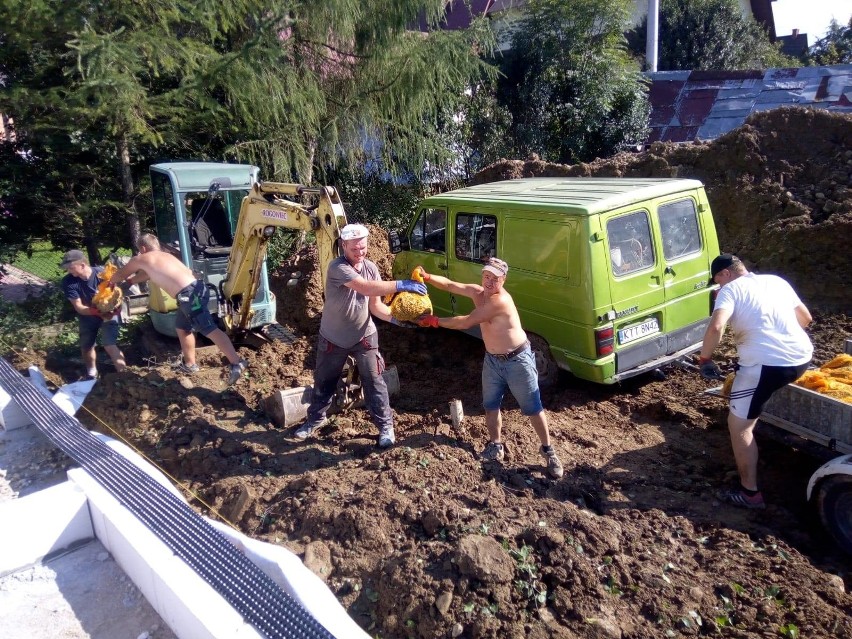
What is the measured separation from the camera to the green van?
5.79m

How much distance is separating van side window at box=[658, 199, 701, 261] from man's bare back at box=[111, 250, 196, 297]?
4933 millimetres

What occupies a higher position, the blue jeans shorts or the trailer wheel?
the blue jeans shorts

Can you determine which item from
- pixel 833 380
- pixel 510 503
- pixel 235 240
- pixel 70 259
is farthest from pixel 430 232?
pixel 833 380

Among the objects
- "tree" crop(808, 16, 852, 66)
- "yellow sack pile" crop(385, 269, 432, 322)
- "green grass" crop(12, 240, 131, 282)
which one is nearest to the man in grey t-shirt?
"yellow sack pile" crop(385, 269, 432, 322)

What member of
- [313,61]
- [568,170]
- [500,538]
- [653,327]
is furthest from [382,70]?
[500,538]

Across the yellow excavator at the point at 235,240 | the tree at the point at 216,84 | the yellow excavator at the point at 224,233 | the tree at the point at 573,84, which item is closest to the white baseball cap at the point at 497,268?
the yellow excavator at the point at 235,240

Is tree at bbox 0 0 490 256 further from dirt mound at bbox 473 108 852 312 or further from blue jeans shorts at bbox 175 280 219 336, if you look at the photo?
dirt mound at bbox 473 108 852 312

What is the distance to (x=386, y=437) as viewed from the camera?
5.46 m

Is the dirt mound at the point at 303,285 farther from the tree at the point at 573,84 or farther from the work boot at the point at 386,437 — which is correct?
the tree at the point at 573,84

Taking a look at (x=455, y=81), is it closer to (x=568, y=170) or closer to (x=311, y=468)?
(x=568, y=170)

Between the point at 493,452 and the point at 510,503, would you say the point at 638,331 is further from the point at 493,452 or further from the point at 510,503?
the point at 510,503

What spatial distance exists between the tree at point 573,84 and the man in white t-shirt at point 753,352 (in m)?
10.9

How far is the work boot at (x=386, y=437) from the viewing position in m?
5.44

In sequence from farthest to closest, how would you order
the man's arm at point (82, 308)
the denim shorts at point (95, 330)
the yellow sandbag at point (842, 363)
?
the denim shorts at point (95, 330)
the man's arm at point (82, 308)
the yellow sandbag at point (842, 363)
